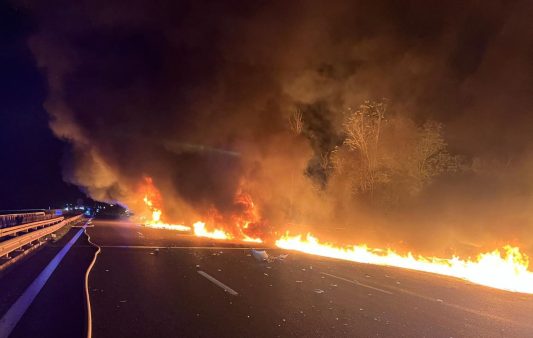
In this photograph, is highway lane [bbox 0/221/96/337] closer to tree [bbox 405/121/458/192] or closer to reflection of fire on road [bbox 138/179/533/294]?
reflection of fire on road [bbox 138/179/533/294]

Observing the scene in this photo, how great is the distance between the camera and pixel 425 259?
13.8 m

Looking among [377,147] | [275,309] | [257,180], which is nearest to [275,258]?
[275,309]

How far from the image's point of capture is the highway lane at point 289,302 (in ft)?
18.6

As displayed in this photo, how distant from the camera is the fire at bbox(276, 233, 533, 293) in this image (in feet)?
35.4

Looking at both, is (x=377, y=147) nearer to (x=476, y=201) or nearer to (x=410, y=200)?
(x=410, y=200)

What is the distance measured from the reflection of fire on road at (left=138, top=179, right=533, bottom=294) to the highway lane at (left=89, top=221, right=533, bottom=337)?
4.00ft

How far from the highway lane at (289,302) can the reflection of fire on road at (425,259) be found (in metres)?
1.22

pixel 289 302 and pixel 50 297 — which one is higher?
pixel 289 302

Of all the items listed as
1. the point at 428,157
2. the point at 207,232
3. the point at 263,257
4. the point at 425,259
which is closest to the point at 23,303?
the point at 263,257

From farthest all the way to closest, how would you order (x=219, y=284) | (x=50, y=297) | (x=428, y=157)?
1. (x=428, y=157)
2. (x=219, y=284)
3. (x=50, y=297)

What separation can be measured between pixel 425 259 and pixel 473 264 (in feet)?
5.48

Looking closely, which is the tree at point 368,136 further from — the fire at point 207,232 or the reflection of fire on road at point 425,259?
the fire at point 207,232

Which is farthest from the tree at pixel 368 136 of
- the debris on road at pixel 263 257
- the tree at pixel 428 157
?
the debris on road at pixel 263 257

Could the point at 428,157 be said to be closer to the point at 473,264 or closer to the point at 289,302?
the point at 473,264
